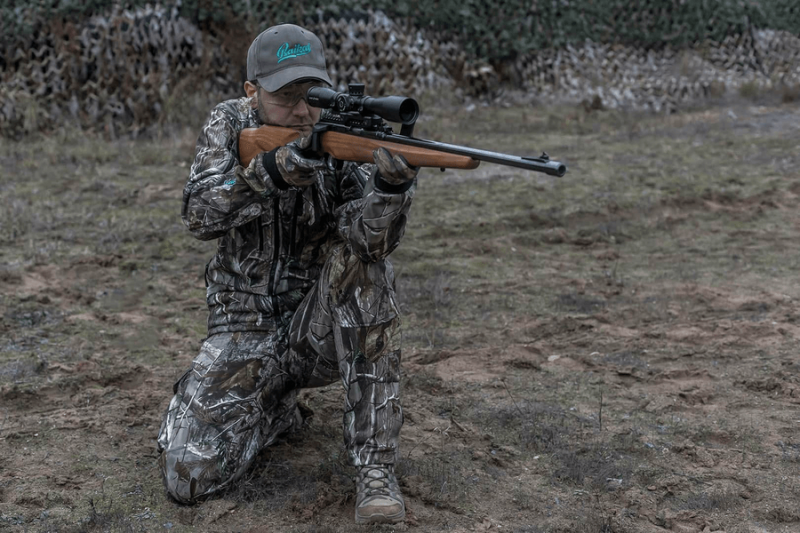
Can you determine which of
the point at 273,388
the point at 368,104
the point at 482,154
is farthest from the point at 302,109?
the point at 273,388

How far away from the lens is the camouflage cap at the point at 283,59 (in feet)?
12.0

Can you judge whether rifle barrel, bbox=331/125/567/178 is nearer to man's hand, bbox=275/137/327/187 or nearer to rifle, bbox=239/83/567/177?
rifle, bbox=239/83/567/177

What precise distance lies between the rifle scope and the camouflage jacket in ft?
0.87

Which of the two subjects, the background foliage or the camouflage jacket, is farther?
the background foliage

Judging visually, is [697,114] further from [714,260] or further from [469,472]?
[469,472]

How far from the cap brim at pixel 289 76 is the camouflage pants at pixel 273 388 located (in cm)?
81

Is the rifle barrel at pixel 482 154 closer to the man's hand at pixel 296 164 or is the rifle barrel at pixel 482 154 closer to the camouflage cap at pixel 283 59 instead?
the man's hand at pixel 296 164

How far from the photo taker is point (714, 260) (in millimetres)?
7023

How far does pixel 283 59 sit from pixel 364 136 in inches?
25.4

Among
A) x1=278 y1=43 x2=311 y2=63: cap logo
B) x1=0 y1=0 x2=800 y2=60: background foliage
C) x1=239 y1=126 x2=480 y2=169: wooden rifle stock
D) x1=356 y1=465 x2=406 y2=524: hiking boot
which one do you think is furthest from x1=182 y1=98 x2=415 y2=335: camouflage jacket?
x1=0 y1=0 x2=800 y2=60: background foliage

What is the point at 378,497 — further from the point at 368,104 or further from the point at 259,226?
the point at 368,104

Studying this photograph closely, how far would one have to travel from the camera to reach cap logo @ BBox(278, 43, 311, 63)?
369cm

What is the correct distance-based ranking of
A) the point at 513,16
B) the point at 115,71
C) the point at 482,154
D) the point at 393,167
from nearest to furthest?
the point at 482,154 < the point at 393,167 < the point at 115,71 < the point at 513,16

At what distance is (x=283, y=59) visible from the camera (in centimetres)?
369
